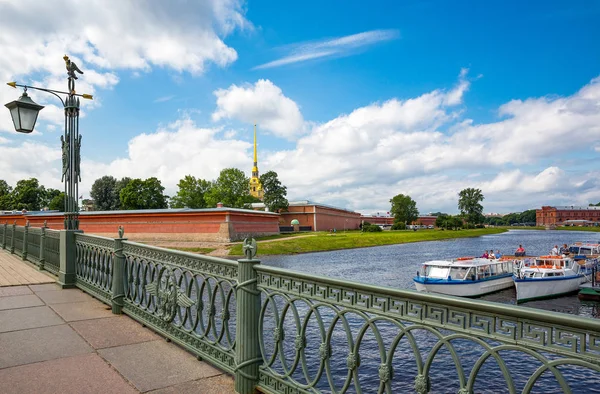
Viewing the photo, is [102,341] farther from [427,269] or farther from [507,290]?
[507,290]

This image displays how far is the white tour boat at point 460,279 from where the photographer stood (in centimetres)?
2055

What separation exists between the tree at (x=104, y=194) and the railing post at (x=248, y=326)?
8309 centimetres

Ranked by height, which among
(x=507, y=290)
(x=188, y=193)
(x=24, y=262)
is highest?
(x=188, y=193)

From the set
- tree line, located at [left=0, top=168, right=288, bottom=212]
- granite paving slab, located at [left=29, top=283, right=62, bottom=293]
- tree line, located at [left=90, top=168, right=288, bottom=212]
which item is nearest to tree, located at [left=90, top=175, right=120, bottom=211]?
tree line, located at [left=0, top=168, right=288, bottom=212]

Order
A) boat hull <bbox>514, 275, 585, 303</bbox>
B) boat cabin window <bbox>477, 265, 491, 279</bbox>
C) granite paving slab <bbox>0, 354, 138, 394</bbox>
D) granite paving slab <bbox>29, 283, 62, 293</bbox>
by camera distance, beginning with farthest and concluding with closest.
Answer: boat cabin window <bbox>477, 265, 491, 279</bbox> → boat hull <bbox>514, 275, 585, 303</bbox> → granite paving slab <bbox>29, 283, 62, 293</bbox> → granite paving slab <bbox>0, 354, 138, 394</bbox>

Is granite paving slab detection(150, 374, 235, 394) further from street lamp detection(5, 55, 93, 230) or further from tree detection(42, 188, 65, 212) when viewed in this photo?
tree detection(42, 188, 65, 212)

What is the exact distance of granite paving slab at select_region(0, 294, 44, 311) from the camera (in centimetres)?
688

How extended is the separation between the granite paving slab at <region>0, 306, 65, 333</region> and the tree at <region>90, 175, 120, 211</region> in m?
79.0

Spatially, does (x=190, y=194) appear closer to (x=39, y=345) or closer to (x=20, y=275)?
(x=20, y=275)

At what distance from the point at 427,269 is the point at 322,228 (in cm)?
6211

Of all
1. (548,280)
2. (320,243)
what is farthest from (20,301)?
(320,243)

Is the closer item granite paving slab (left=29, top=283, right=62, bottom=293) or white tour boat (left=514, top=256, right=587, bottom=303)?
granite paving slab (left=29, top=283, right=62, bottom=293)

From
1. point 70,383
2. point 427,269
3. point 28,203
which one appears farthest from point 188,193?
point 70,383

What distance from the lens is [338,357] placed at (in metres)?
9.62
